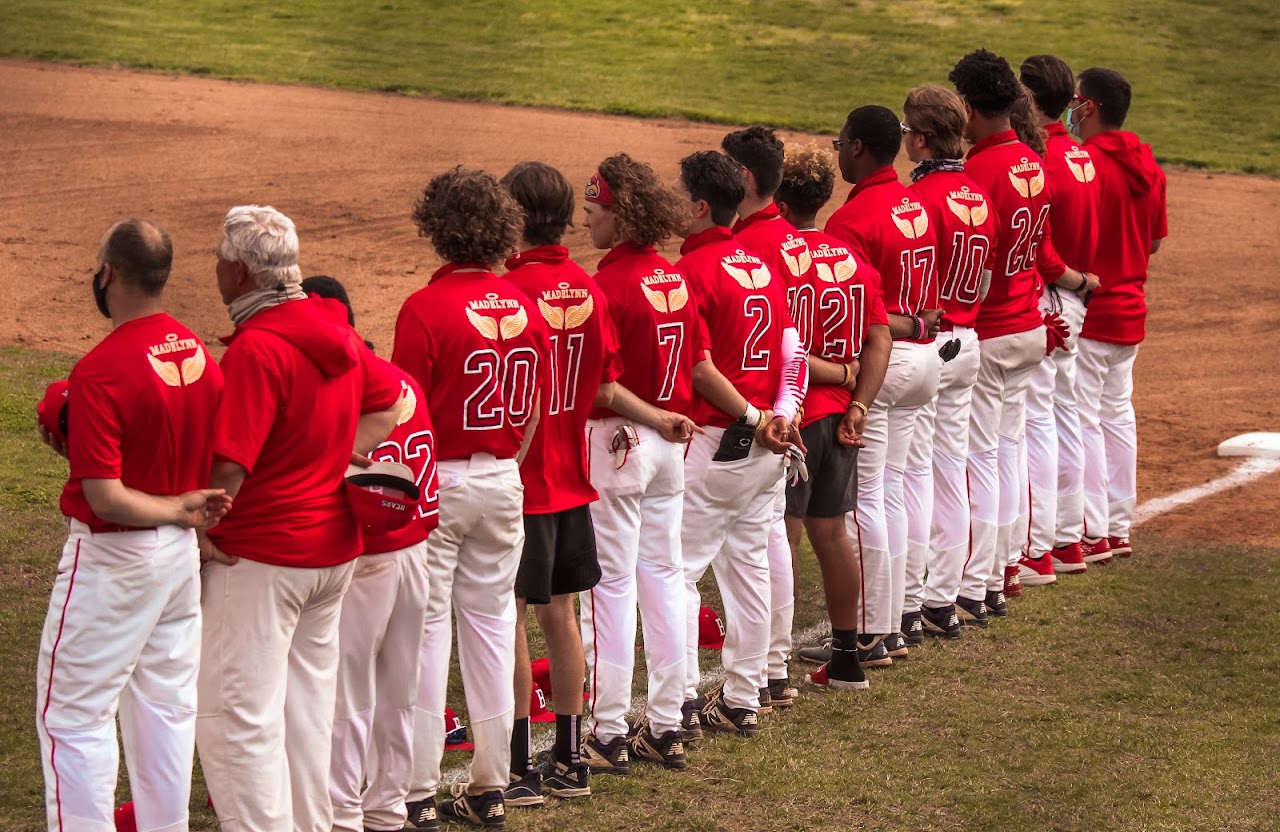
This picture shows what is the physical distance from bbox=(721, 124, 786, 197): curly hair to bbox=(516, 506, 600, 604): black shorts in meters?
1.43

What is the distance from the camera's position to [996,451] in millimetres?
7383

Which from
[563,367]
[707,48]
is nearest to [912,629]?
[563,367]

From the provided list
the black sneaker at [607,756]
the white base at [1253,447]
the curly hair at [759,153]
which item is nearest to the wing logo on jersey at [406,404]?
the black sneaker at [607,756]

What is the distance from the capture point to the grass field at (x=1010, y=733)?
5133 mm

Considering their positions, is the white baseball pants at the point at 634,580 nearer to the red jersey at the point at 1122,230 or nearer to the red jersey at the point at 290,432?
the red jersey at the point at 290,432

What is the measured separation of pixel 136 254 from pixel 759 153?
96.2 inches

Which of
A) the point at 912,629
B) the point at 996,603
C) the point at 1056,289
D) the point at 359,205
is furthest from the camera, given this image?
the point at 359,205

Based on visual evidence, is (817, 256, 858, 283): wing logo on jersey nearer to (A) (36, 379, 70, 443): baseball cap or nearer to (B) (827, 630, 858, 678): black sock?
(B) (827, 630, 858, 678): black sock

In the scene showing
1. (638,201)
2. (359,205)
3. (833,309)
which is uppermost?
(638,201)

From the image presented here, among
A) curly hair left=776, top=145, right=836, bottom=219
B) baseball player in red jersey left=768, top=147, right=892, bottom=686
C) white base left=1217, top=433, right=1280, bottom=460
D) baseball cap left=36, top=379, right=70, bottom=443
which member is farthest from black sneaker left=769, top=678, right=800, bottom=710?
white base left=1217, top=433, right=1280, bottom=460

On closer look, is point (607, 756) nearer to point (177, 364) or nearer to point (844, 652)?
point (844, 652)

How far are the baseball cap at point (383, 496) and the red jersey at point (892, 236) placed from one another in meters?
2.62

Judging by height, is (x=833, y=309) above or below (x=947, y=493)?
above

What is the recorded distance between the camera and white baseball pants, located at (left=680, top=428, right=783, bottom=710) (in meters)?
5.71
